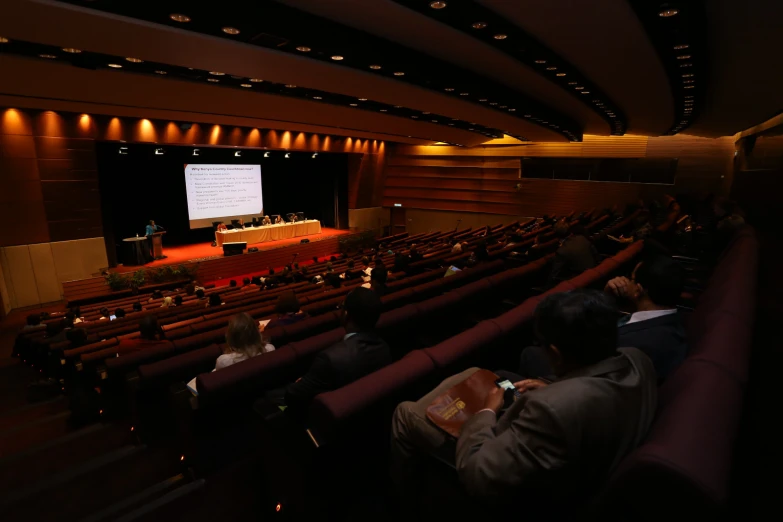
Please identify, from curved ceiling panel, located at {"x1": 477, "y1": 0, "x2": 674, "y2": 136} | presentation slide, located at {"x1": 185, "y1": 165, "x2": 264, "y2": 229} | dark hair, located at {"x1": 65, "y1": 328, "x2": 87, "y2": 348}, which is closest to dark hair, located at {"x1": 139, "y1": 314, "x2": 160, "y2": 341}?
dark hair, located at {"x1": 65, "y1": 328, "x2": 87, "y2": 348}

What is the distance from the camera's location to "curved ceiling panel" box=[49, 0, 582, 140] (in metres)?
3.66

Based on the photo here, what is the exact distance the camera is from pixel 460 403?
160cm

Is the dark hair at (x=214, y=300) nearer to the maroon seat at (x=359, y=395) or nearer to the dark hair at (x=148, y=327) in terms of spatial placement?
the dark hair at (x=148, y=327)

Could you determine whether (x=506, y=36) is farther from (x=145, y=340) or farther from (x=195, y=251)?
(x=195, y=251)

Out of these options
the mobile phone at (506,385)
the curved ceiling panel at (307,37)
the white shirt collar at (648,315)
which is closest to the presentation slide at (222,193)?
the curved ceiling panel at (307,37)

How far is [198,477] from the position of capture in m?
2.46

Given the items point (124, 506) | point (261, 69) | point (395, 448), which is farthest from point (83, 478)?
point (261, 69)

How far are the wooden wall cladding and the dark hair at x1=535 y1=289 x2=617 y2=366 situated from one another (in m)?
14.7

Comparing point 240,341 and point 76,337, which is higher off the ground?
point 240,341

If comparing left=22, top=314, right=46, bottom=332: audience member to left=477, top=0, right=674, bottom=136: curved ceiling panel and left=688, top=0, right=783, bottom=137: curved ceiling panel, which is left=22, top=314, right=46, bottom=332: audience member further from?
left=688, top=0, right=783, bottom=137: curved ceiling panel

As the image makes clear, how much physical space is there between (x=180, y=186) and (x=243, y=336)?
42.5 ft

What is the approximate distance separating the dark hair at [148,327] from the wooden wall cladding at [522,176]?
14563mm

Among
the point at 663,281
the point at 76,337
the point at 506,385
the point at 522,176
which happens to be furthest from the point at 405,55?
the point at 522,176

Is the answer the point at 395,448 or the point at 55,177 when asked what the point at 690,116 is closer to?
the point at 395,448
